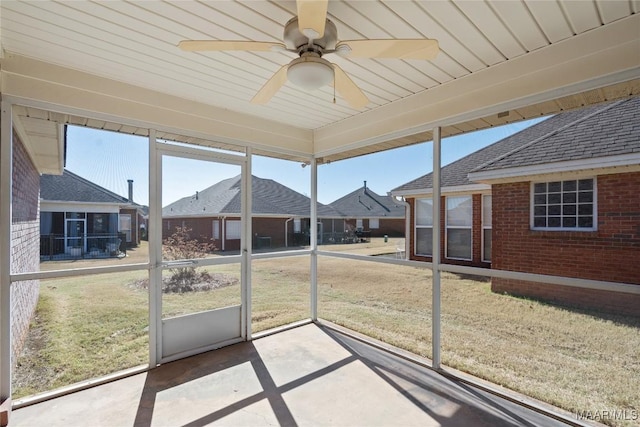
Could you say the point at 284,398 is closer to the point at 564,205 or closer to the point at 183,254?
the point at 183,254

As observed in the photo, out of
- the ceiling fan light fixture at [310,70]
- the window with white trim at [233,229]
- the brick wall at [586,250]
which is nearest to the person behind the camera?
the ceiling fan light fixture at [310,70]

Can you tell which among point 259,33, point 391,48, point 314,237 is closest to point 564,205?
point 391,48

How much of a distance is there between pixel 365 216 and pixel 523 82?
211cm

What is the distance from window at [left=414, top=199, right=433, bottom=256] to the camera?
9.84 feet

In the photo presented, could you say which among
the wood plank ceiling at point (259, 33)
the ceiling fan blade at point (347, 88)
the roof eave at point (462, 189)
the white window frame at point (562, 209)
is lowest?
the white window frame at point (562, 209)

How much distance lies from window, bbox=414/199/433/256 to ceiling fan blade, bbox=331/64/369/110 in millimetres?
1345

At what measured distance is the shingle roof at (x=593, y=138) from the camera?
2215 mm

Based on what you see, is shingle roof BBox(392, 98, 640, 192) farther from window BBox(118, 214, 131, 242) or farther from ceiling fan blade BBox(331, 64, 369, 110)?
window BBox(118, 214, 131, 242)

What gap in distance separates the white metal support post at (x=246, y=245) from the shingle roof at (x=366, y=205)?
4.01ft

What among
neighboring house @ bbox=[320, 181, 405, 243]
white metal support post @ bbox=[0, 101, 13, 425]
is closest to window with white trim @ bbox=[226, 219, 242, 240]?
neighboring house @ bbox=[320, 181, 405, 243]

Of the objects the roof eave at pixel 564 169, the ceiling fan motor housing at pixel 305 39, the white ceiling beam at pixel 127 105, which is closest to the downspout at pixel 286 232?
the white ceiling beam at pixel 127 105

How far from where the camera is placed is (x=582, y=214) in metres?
2.32

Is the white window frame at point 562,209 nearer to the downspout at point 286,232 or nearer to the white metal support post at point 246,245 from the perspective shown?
the downspout at point 286,232

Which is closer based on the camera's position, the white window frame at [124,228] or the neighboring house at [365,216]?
the white window frame at [124,228]
